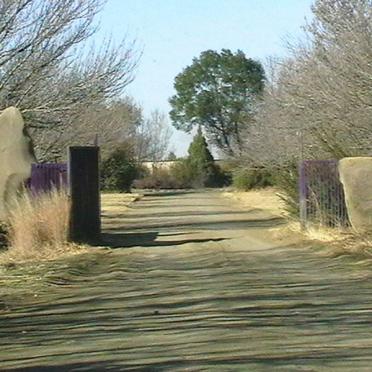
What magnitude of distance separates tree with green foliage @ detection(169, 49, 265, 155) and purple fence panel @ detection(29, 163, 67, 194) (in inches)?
2845

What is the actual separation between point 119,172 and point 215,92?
31.4 metres

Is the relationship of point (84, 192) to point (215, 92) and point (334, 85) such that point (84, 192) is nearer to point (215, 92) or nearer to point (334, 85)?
point (334, 85)

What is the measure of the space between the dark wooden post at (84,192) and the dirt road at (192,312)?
4.95ft

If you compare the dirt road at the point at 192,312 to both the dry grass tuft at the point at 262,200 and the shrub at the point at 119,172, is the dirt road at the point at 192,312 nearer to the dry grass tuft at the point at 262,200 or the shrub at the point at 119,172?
the dry grass tuft at the point at 262,200

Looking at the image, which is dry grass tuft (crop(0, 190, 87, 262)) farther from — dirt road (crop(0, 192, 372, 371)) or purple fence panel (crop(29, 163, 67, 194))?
dirt road (crop(0, 192, 372, 371))

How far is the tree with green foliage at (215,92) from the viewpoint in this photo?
101 metres

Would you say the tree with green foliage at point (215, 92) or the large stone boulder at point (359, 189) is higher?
the tree with green foliage at point (215, 92)

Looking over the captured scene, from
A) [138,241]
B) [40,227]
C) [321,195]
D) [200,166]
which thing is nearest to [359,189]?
[321,195]

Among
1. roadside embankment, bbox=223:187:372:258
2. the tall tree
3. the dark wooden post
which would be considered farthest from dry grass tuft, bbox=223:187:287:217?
the tall tree

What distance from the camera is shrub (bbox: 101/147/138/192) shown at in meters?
72.2

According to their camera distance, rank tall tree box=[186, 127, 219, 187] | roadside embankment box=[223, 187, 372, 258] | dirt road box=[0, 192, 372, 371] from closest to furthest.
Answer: dirt road box=[0, 192, 372, 371] < roadside embankment box=[223, 187, 372, 258] < tall tree box=[186, 127, 219, 187]

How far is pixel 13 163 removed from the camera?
26.3 m

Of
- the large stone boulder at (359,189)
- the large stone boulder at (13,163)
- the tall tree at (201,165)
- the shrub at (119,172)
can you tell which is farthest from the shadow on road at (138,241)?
the tall tree at (201,165)

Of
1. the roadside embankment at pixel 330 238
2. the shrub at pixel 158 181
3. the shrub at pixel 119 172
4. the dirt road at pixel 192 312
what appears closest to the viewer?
the dirt road at pixel 192 312
